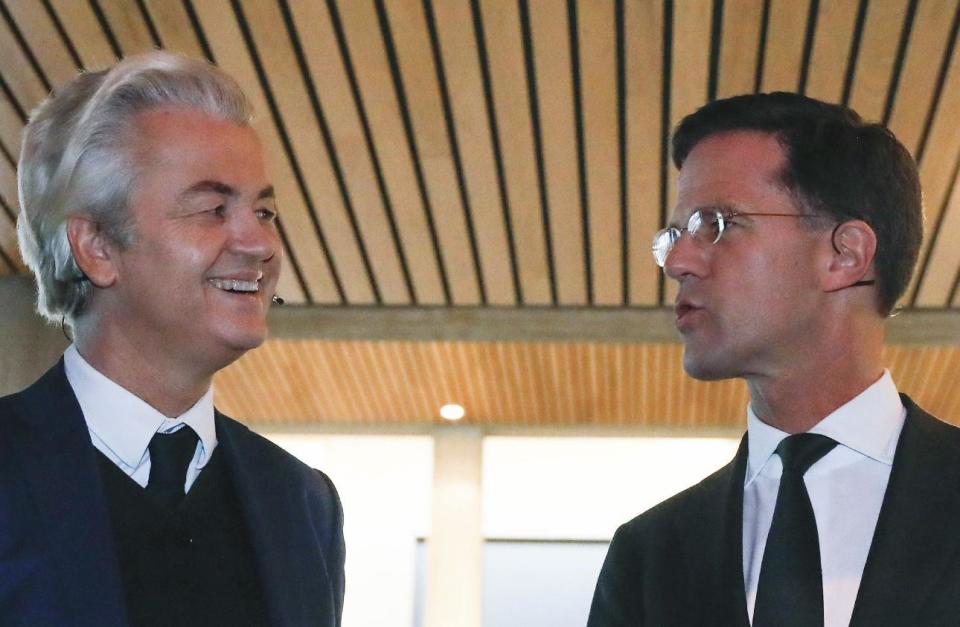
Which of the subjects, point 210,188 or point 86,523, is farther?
point 210,188

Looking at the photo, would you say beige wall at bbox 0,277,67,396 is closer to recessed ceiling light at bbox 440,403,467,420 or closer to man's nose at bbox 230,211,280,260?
recessed ceiling light at bbox 440,403,467,420

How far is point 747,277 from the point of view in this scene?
249 centimetres

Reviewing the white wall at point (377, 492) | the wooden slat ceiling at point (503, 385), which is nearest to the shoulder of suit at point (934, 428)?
the wooden slat ceiling at point (503, 385)

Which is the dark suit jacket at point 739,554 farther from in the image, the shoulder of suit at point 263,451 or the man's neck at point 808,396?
the shoulder of suit at point 263,451

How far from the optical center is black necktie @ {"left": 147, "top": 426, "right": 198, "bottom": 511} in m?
2.16

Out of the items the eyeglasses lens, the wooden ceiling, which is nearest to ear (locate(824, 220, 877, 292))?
the eyeglasses lens

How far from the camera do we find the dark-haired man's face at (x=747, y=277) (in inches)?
97.0

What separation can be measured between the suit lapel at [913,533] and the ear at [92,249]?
135 cm

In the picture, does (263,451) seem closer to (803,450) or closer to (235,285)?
(235,285)

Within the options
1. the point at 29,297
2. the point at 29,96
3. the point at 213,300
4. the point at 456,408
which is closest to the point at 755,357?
the point at 213,300

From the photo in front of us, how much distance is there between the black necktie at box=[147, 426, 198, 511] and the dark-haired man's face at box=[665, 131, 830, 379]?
961 mm

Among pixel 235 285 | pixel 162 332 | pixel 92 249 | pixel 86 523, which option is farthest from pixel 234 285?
pixel 86 523

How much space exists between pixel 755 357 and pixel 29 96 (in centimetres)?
556

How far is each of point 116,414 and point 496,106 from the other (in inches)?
202
